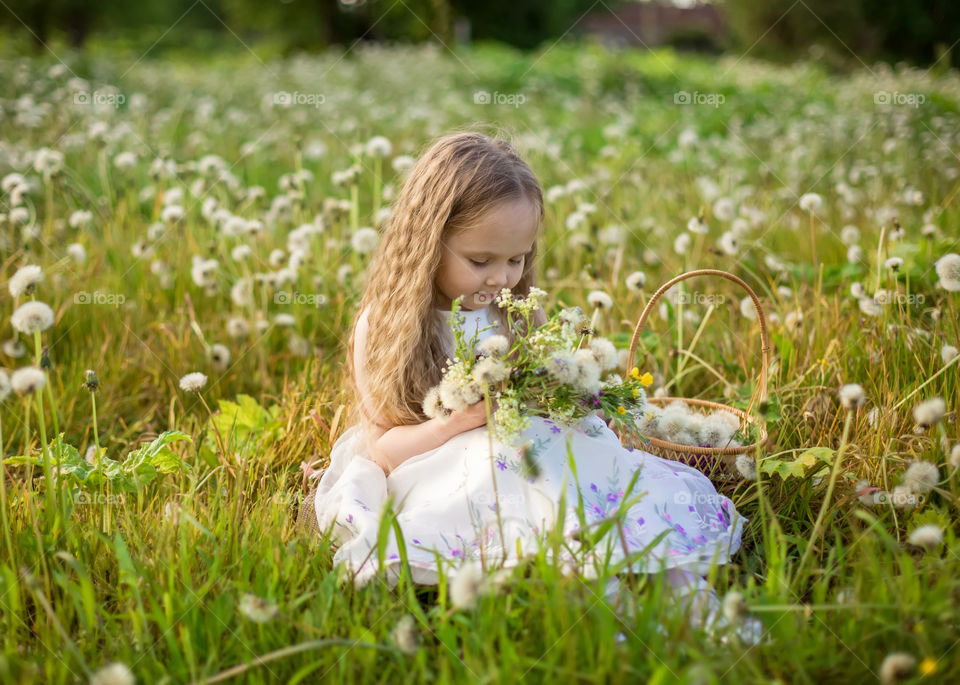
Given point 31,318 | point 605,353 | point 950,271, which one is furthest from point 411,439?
point 950,271

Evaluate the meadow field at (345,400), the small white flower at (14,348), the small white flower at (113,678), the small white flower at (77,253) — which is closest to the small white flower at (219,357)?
the meadow field at (345,400)

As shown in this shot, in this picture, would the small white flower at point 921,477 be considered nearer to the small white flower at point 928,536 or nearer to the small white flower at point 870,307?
the small white flower at point 928,536

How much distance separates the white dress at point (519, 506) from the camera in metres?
1.80

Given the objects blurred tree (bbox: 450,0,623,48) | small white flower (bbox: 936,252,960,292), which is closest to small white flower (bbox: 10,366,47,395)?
small white flower (bbox: 936,252,960,292)

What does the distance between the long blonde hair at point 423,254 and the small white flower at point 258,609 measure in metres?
0.77

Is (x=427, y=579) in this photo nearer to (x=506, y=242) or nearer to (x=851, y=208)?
(x=506, y=242)

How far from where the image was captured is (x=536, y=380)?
1.71m

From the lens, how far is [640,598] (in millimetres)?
1576

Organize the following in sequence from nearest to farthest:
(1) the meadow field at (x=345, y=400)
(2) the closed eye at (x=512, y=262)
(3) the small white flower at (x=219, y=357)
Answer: (1) the meadow field at (x=345, y=400) → (2) the closed eye at (x=512, y=262) → (3) the small white flower at (x=219, y=357)

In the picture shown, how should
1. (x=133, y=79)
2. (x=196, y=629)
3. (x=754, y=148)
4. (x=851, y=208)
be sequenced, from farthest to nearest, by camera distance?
(x=133, y=79), (x=754, y=148), (x=851, y=208), (x=196, y=629)

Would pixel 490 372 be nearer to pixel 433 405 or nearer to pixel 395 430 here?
pixel 433 405

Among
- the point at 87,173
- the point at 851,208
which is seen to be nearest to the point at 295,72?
the point at 87,173

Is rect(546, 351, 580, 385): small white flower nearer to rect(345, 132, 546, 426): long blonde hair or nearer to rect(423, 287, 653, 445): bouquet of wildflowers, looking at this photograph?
rect(423, 287, 653, 445): bouquet of wildflowers

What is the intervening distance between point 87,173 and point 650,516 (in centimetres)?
466
